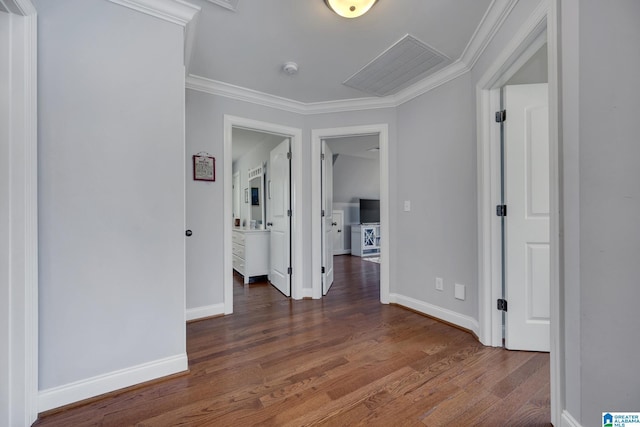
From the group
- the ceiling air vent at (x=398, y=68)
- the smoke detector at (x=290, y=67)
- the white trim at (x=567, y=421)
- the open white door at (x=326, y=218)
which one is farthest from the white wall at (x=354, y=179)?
the white trim at (x=567, y=421)

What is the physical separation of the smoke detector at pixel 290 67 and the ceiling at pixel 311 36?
36mm

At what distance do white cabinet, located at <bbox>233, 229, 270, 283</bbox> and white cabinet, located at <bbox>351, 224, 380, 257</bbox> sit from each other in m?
2.87

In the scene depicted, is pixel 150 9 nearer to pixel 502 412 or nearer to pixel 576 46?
pixel 576 46

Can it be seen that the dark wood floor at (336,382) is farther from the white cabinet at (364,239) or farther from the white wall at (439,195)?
the white cabinet at (364,239)

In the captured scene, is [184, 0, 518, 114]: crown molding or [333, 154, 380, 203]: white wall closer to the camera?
[184, 0, 518, 114]: crown molding

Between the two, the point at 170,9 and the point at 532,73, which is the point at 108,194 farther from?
the point at 532,73

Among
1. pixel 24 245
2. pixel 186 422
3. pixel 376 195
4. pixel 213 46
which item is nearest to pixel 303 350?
pixel 186 422

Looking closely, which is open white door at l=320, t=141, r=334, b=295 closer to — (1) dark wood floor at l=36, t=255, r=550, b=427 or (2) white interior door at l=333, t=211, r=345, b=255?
(1) dark wood floor at l=36, t=255, r=550, b=427

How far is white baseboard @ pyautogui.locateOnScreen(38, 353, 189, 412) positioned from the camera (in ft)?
4.42

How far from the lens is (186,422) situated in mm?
1270

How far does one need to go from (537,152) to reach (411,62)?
1.18 m

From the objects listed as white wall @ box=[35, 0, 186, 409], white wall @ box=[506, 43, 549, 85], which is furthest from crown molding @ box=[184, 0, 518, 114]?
white wall @ box=[35, 0, 186, 409]

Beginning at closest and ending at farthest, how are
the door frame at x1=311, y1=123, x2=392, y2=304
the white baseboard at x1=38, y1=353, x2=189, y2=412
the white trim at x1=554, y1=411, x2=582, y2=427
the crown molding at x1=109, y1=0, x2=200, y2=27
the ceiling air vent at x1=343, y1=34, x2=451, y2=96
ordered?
1. the white trim at x1=554, y1=411, x2=582, y2=427
2. the white baseboard at x1=38, y1=353, x2=189, y2=412
3. the crown molding at x1=109, y1=0, x2=200, y2=27
4. the ceiling air vent at x1=343, y1=34, x2=451, y2=96
5. the door frame at x1=311, y1=123, x2=392, y2=304

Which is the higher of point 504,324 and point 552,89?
point 552,89
